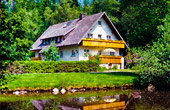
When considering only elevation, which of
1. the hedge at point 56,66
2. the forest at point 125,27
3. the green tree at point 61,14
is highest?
the green tree at point 61,14

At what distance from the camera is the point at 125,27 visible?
2050 inches

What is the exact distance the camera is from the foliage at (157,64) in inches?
707

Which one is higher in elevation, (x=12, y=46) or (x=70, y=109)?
(x=12, y=46)

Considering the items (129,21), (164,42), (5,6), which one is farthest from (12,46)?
(129,21)

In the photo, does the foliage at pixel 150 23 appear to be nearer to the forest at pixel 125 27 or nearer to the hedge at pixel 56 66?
the forest at pixel 125 27

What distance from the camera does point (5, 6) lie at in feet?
15.7

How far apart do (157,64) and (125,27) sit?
3495cm

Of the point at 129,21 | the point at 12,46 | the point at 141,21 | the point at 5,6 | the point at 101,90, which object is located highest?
the point at 129,21

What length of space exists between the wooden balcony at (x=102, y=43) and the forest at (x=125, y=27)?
2511 millimetres

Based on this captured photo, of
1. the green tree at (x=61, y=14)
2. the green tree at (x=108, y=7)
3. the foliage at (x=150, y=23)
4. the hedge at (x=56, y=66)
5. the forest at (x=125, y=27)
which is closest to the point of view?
the forest at (x=125, y=27)

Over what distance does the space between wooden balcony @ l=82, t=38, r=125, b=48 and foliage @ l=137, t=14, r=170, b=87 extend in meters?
14.8

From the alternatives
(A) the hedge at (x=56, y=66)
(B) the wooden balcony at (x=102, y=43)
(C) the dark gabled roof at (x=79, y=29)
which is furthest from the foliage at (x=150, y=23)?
(C) the dark gabled roof at (x=79, y=29)

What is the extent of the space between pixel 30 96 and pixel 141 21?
16.0 m

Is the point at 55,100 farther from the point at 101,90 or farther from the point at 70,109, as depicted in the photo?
the point at 101,90
